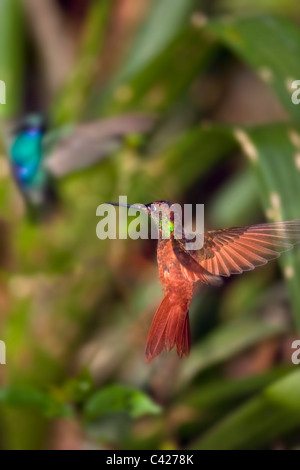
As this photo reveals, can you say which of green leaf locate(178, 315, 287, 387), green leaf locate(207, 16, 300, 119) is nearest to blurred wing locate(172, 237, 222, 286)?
green leaf locate(207, 16, 300, 119)

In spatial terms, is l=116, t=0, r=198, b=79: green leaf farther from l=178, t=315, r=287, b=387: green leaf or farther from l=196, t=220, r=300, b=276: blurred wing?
l=196, t=220, r=300, b=276: blurred wing

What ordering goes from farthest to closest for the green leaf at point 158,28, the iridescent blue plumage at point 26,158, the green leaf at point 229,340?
1. the green leaf at point 158,28
2. the green leaf at point 229,340
3. the iridescent blue plumage at point 26,158

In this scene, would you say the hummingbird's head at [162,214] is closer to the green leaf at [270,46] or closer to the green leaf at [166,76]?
the green leaf at [270,46]

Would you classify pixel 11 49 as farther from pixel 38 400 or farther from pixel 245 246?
pixel 245 246

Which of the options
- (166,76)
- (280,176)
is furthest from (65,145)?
(166,76)

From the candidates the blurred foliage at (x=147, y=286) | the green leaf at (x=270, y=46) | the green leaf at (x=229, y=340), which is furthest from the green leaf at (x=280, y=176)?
the green leaf at (x=229, y=340)

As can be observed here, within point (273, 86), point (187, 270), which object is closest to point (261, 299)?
point (273, 86)
